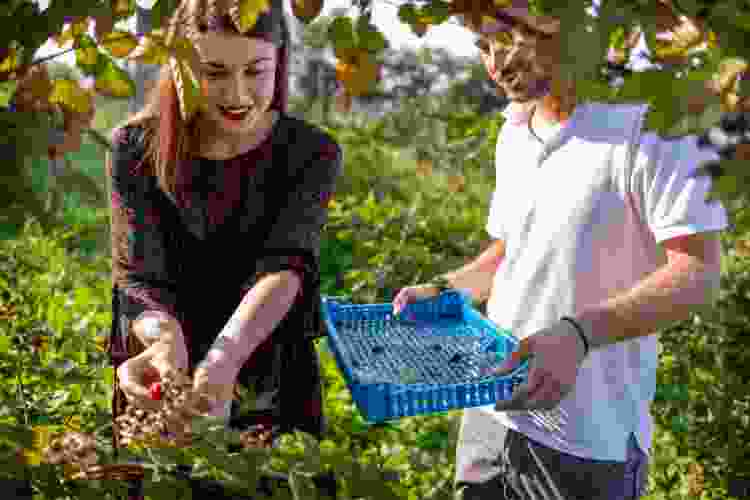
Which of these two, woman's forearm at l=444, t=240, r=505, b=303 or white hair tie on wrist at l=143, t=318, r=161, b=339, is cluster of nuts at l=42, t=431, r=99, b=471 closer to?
white hair tie on wrist at l=143, t=318, r=161, b=339

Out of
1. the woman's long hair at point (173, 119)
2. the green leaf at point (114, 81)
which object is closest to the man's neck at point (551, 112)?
the woman's long hair at point (173, 119)

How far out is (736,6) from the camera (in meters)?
0.84

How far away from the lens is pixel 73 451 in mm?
1215

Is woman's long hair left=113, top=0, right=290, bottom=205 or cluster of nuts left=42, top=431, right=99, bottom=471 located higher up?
woman's long hair left=113, top=0, right=290, bottom=205

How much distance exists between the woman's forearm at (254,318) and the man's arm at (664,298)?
1.88 feet

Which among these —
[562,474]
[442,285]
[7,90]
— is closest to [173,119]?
[442,285]

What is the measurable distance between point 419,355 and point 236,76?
826 mm

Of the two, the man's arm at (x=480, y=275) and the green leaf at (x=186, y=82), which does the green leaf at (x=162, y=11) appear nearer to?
the green leaf at (x=186, y=82)

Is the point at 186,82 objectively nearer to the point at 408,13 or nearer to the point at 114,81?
the point at 114,81

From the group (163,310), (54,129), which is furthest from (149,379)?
(54,129)

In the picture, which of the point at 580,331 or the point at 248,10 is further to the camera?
the point at 580,331

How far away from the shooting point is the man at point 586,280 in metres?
1.85

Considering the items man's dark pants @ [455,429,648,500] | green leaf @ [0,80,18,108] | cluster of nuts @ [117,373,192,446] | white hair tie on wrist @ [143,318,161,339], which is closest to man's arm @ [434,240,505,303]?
man's dark pants @ [455,429,648,500]

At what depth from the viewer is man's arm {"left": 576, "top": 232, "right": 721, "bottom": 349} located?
1841 millimetres
